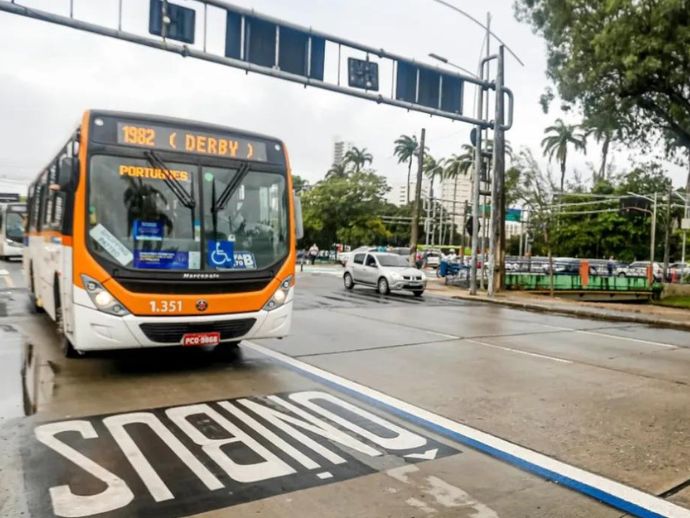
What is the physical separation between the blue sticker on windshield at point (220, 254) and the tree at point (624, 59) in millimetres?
14365

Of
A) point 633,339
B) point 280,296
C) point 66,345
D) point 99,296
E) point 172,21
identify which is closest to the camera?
point 99,296

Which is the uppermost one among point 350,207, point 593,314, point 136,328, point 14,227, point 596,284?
point 350,207

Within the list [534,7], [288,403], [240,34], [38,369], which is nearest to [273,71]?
[240,34]

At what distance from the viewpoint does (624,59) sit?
54.4 ft

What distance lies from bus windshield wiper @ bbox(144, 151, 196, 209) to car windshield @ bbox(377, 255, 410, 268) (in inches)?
614

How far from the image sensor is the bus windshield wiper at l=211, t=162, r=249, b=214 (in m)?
7.12

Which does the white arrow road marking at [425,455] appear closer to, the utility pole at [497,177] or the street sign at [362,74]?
the street sign at [362,74]

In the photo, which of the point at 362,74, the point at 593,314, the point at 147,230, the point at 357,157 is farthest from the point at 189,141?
the point at 357,157

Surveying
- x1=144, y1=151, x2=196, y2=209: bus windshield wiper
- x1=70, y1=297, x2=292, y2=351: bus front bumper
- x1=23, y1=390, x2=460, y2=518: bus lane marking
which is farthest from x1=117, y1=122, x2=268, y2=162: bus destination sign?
x1=23, y1=390, x2=460, y2=518: bus lane marking

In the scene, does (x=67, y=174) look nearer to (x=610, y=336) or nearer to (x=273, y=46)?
(x=273, y=46)

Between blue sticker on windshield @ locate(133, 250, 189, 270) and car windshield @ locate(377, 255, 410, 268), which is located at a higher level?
blue sticker on windshield @ locate(133, 250, 189, 270)

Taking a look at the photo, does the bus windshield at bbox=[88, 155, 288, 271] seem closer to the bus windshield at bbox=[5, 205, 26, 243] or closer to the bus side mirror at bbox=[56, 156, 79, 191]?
the bus side mirror at bbox=[56, 156, 79, 191]

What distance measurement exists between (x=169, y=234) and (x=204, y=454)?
10.3ft

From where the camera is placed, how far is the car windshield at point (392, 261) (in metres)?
22.2
